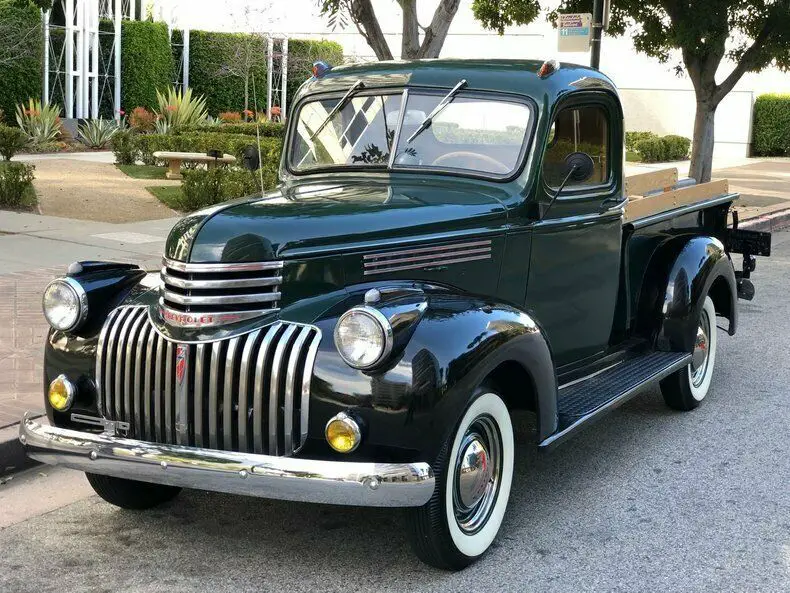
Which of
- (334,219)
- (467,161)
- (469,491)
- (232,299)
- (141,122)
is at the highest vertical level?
(467,161)

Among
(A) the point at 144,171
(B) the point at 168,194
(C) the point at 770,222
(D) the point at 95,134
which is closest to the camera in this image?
(B) the point at 168,194

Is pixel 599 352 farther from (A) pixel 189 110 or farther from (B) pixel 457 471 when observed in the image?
(A) pixel 189 110

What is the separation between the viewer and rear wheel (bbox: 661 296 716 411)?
6.14m

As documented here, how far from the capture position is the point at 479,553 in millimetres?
4082

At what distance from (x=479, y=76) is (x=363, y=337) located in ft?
6.67

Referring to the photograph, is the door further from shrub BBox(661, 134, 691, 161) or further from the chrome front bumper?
shrub BBox(661, 134, 691, 161)

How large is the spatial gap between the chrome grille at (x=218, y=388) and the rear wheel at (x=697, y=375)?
310 cm

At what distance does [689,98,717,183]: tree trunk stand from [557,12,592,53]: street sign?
4.30 m

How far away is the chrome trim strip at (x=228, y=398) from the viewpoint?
3734 millimetres

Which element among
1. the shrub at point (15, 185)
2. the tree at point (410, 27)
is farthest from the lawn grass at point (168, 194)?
the tree at point (410, 27)

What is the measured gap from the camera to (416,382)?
3.64 metres

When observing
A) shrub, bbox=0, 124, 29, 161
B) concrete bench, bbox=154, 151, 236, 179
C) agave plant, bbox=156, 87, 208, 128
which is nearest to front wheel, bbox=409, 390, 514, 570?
concrete bench, bbox=154, 151, 236, 179

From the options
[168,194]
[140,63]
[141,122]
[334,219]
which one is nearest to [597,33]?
[168,194]

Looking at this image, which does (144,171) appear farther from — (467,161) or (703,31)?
(467,161)
